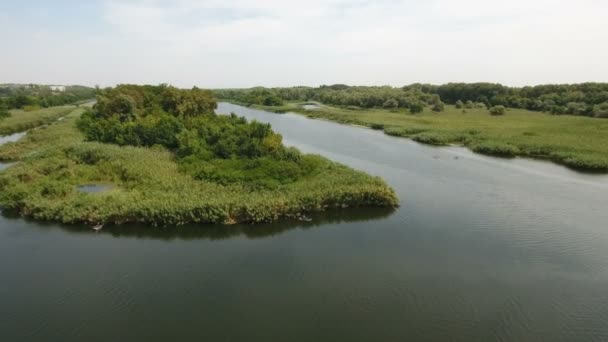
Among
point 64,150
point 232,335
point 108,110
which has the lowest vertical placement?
point 232,335

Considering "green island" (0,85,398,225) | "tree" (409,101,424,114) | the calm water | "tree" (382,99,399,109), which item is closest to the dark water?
"green island" (0,85,398,225)

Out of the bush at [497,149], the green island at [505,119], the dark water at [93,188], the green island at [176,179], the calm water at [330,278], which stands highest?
the green island at [505,119]

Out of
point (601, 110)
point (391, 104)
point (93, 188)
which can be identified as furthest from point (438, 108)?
point (93, 188)

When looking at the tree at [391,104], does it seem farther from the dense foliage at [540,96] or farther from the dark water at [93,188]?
the dark water at [93,188]

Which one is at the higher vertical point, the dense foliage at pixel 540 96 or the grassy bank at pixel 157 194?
the dense foliage at pixel 540 96

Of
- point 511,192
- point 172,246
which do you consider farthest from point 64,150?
point 511,192

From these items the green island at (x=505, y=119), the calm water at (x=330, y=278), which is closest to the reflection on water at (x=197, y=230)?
the calm water at (x=330, y=278)

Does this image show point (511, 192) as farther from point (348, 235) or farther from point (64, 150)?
point (64, 150)
